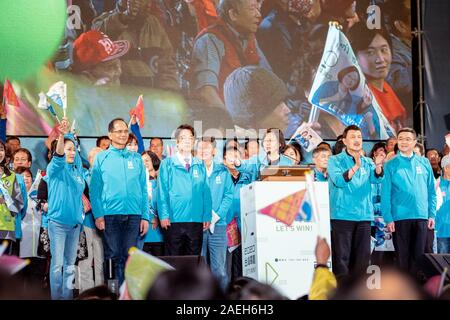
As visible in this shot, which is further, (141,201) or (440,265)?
(141,201)

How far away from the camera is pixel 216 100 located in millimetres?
10016

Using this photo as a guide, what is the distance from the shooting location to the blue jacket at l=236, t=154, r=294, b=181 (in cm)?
705

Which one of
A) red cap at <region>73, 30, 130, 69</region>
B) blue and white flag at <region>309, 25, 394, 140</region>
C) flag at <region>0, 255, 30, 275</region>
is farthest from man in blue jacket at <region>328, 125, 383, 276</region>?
flag at <region>0, 255, 30, 275</region>

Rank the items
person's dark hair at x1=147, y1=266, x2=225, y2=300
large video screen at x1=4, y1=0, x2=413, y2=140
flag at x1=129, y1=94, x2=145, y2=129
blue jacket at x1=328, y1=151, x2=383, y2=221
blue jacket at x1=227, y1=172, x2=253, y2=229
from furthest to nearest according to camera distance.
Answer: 1. large video screen at x1=4, y1=0, x2=413, y2=140
2. flag at x1=129, y1=94, x2=145, y2=129
3. blue jacket at x1=227, y1=172, x2=253, y2=229
4. blue jacket at x1=328, y1=151, x2=383, y2=221
5. person's dark hair at x1=147, y1=266, x2=225, y2=300

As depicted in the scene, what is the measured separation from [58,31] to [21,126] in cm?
137

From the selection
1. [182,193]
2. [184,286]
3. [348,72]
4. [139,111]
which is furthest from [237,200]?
[184,286]

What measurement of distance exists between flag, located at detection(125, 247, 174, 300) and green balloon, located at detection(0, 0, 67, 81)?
7.66 m

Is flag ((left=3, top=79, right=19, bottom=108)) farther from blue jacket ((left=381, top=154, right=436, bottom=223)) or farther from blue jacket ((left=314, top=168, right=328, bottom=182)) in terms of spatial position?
blue jacket ((left=381, top=154, right=436, bottom=223))

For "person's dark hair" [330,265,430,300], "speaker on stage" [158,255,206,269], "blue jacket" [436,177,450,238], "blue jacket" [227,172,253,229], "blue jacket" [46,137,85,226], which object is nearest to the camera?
"person's dark hair" [330,265,430,300]

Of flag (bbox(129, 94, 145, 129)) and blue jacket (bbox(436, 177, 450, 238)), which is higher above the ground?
flag (bbox(129, 94, 145, 129))

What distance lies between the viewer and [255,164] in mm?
7152

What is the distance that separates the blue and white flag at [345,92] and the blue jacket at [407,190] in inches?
134
